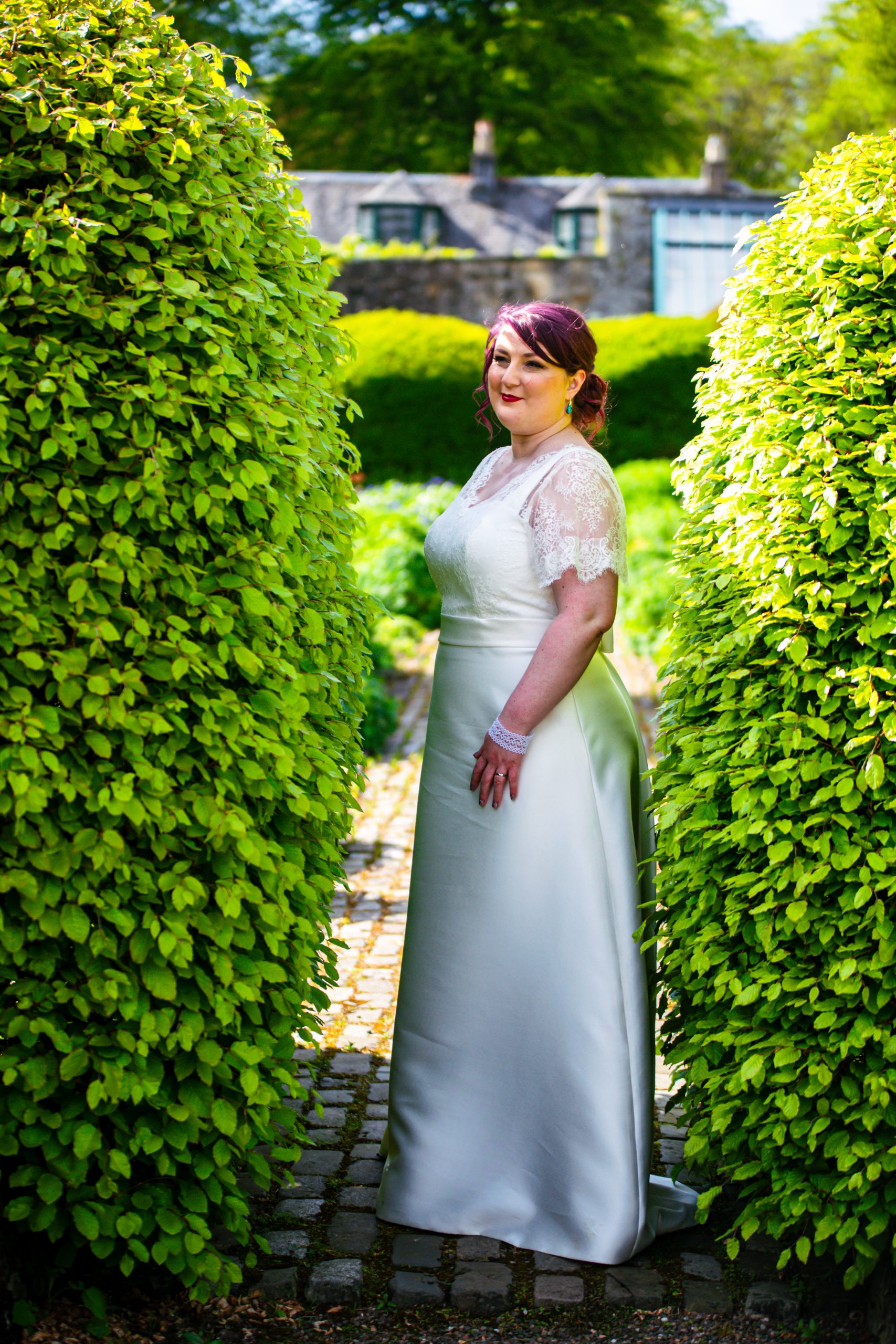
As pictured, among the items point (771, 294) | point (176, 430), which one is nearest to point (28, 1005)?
point (176, 430)

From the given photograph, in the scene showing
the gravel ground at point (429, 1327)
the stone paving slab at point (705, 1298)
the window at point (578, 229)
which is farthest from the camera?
the window at point (578, 229)

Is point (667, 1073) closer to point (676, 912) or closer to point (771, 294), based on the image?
point (676, 912)

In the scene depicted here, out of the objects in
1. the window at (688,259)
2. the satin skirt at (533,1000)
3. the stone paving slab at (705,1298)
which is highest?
the window at (688,259)

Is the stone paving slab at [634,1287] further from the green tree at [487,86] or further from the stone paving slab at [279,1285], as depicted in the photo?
the green tree at [487,86]

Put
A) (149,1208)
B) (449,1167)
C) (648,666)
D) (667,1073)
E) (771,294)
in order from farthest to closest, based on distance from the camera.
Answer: (648,666), (667,1073), (449,1167), (771,294), (149,1208)

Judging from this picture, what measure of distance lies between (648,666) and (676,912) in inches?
326

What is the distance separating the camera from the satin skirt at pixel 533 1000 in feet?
9.91

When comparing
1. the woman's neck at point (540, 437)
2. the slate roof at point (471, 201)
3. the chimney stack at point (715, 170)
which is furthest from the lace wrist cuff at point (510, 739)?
the slate roof at point (471, 201)

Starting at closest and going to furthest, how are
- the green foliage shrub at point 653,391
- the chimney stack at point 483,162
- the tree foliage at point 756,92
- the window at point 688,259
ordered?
the green foliage shrub at point 653,391
the window at point 688,259
the chimney stack at point 483,162
the tree foliage at point 756,92

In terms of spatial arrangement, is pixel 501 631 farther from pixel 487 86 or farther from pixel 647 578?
pixel 487 86

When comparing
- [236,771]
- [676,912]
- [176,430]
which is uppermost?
[176,430]

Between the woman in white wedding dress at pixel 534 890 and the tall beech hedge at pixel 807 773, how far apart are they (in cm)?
25

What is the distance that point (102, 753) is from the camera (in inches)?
90.6

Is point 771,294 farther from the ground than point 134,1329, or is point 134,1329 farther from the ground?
point 771,294
